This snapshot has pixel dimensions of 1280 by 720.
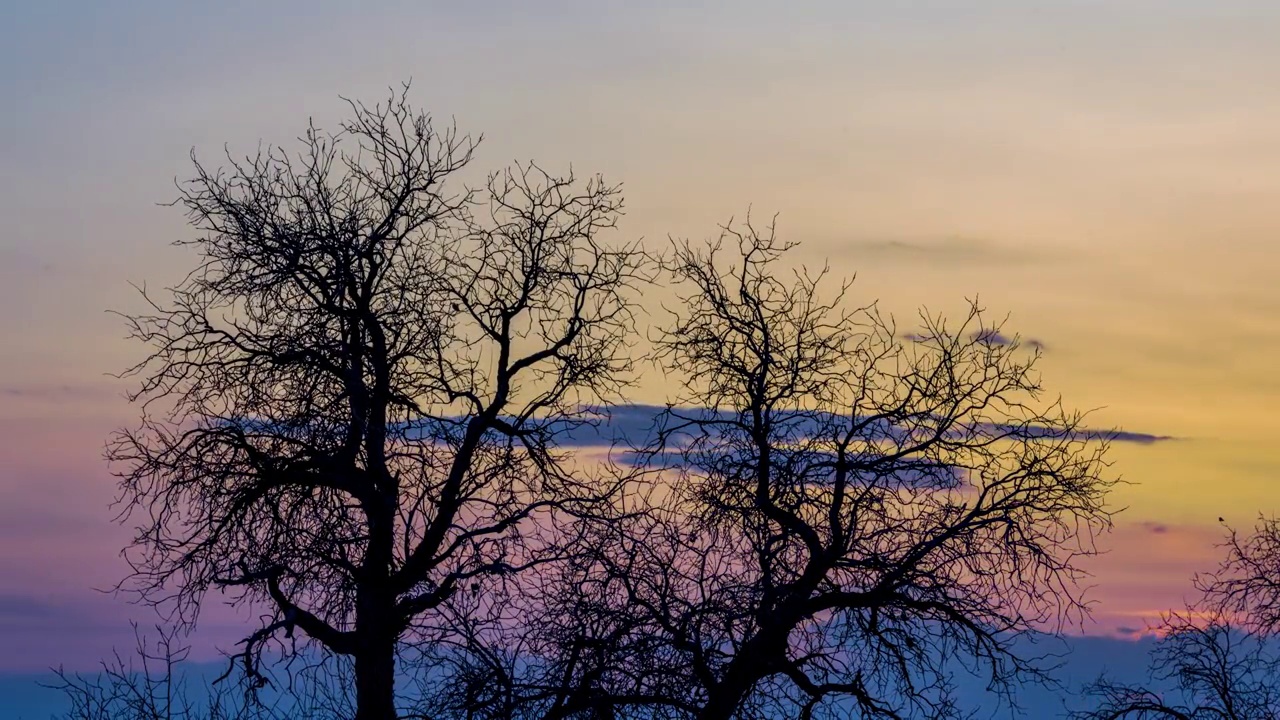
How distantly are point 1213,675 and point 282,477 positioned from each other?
48.7 ft

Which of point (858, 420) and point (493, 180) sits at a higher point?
point (493, 180)

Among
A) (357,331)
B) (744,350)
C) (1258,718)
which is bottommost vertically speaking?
(1258,718)

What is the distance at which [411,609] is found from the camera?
14977 millimetres

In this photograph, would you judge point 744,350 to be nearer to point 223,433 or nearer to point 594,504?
point 594,504

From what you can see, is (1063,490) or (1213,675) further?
(1213,675)

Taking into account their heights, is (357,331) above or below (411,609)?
above

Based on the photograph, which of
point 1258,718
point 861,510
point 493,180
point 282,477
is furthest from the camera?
point 1258,718

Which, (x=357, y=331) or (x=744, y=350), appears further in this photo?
(x=357, y=331)

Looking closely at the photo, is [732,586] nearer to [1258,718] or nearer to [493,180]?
[493,180]

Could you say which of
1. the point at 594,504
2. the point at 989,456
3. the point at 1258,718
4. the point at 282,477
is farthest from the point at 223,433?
the point at 1258,718

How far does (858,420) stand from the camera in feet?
47.2

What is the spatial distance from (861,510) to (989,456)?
1.43 meters

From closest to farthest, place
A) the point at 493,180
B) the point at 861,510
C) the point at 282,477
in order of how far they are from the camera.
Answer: the point at 861,510 → the point at 282,477 → the point at 493,180

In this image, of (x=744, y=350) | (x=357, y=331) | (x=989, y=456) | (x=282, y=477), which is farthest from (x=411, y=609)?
(x=989, y=456)
